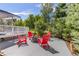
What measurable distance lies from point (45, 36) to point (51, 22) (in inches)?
12.7

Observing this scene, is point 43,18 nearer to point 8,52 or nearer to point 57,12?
point 57,12

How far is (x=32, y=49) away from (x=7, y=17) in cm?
86

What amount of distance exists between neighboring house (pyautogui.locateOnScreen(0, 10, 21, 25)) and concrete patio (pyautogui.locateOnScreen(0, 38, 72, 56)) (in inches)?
16.0

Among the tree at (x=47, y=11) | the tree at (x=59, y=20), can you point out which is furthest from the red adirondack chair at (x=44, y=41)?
the tree at (x=47, y=11)

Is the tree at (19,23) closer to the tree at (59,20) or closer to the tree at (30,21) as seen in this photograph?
the tree at (30,21)

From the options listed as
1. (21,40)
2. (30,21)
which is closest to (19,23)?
(30,21)

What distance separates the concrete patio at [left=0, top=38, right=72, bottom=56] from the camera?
5.18m

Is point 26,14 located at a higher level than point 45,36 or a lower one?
higher

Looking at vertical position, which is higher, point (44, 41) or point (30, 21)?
point (30, 21)

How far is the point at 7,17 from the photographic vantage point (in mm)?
→ 5281

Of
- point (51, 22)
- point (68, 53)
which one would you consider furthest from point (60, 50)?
point (51, 22)

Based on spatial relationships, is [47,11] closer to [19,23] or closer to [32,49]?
[19,23]

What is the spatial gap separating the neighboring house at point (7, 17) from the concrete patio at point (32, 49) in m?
0.41

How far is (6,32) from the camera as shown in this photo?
5254 mm
